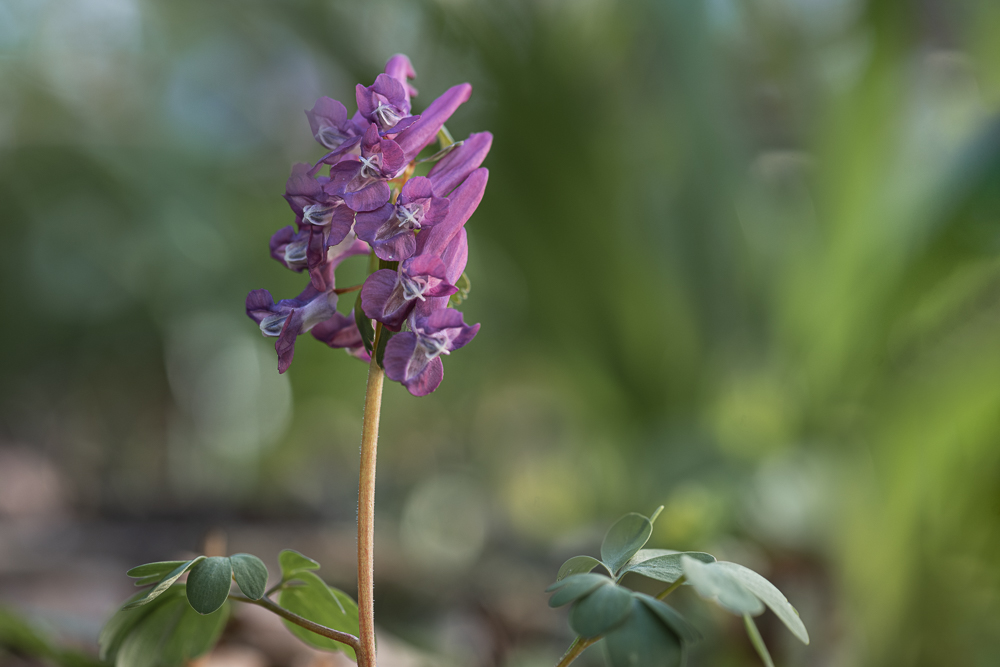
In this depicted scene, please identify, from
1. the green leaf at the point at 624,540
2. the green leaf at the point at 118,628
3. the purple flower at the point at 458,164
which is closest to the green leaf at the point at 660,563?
the green leaf at the point at 624,540

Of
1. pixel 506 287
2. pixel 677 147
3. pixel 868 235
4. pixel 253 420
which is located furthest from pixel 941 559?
pixel 253 420

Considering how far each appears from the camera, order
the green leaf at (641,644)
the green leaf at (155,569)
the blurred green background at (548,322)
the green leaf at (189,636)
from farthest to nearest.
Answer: the blurred green background at (548,322), the green leaf at (189,636), the green leaf at (155,569), the green leaf at (641,644)

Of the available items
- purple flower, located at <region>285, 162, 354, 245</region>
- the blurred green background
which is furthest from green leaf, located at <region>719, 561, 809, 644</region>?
the blurred green background

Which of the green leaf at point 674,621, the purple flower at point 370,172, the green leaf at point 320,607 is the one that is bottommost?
the green leaf at point 320,607

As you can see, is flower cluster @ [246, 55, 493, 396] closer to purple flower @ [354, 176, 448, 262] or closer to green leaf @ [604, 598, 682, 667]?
purple flower @ [354, 176, 448, 262]

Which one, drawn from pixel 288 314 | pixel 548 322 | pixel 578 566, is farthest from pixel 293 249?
pixel 548 322

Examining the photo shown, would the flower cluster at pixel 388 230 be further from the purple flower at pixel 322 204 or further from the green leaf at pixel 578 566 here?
the green leaf at pixel 578 566

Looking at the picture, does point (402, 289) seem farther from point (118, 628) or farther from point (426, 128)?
point (118, 628)
